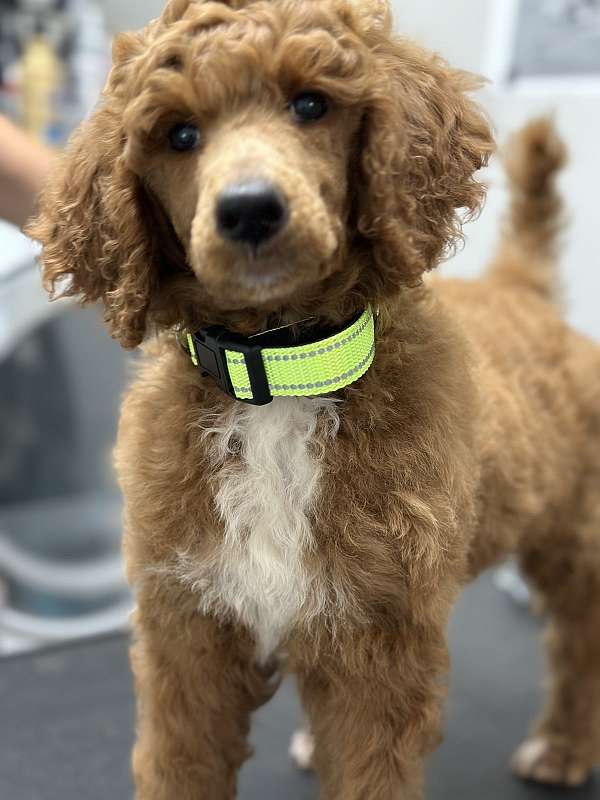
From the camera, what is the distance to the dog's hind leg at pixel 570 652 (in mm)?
1177

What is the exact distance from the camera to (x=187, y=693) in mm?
844

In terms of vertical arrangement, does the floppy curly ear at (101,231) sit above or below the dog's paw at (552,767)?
above

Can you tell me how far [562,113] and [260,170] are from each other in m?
1.25

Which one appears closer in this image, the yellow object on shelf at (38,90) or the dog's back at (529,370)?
the dog's back at (529,370)

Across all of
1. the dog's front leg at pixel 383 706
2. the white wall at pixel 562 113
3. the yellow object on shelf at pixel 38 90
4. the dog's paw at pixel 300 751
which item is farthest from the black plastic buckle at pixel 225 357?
the yellow object on shelf at pixel 38 90

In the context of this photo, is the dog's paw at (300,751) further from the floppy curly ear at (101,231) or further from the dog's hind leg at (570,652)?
the floppy curly ear at (101,231)

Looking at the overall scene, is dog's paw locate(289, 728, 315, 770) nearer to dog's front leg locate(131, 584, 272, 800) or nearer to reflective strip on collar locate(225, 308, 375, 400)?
dog's front leg locate(131, 584, 272, 800)

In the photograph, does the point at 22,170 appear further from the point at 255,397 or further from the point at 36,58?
the point at 36,58

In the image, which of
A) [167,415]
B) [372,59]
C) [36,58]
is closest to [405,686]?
[167,415]

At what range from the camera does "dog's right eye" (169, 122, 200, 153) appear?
2.29ft

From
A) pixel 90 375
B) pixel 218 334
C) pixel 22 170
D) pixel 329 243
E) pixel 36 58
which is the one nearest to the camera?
pixel 329 243

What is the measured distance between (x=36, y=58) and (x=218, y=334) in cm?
158

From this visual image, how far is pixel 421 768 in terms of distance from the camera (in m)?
0.82

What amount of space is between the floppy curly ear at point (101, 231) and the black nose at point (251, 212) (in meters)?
0.13
